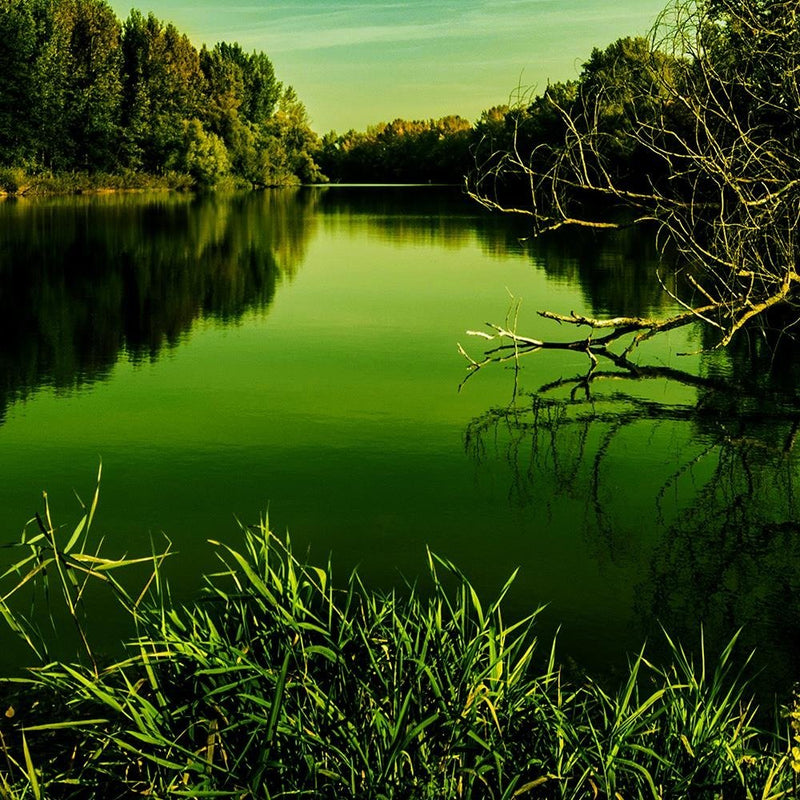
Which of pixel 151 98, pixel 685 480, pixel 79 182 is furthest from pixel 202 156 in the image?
pixel 685 480

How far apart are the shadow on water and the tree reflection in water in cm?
454

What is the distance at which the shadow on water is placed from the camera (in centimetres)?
1136

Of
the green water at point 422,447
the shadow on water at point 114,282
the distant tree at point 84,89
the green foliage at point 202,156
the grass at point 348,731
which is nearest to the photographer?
the grass at point 348,731

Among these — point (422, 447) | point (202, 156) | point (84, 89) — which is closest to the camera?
point (422, 447)

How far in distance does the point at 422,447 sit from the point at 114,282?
1102cm

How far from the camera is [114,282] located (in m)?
17.4

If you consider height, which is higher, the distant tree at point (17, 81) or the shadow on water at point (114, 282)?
the distant tree at point (17, 81)

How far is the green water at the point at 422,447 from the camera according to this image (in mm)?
5461

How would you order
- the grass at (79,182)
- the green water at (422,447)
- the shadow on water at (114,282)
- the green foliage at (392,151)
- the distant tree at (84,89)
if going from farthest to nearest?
the green foliage at (392,151)
the distant tree at (84,89)
the grass at (79,182)
the shadow on water at (114,282)
the green water at (422,447)

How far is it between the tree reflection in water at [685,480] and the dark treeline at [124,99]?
41.6 m

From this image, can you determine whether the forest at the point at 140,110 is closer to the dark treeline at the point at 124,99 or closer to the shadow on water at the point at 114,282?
the dark treeline at the point at 124,99

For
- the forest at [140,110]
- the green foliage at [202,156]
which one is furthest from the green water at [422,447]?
the green foliage at [202,156]

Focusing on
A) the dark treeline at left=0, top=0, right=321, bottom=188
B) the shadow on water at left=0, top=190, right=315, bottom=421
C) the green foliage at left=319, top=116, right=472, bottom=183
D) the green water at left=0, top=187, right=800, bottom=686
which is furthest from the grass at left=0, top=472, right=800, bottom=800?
the green foliage at left=319, top=116, right=472, bottom=183

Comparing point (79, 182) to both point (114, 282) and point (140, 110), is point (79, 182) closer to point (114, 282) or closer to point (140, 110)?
point (140, 110)
